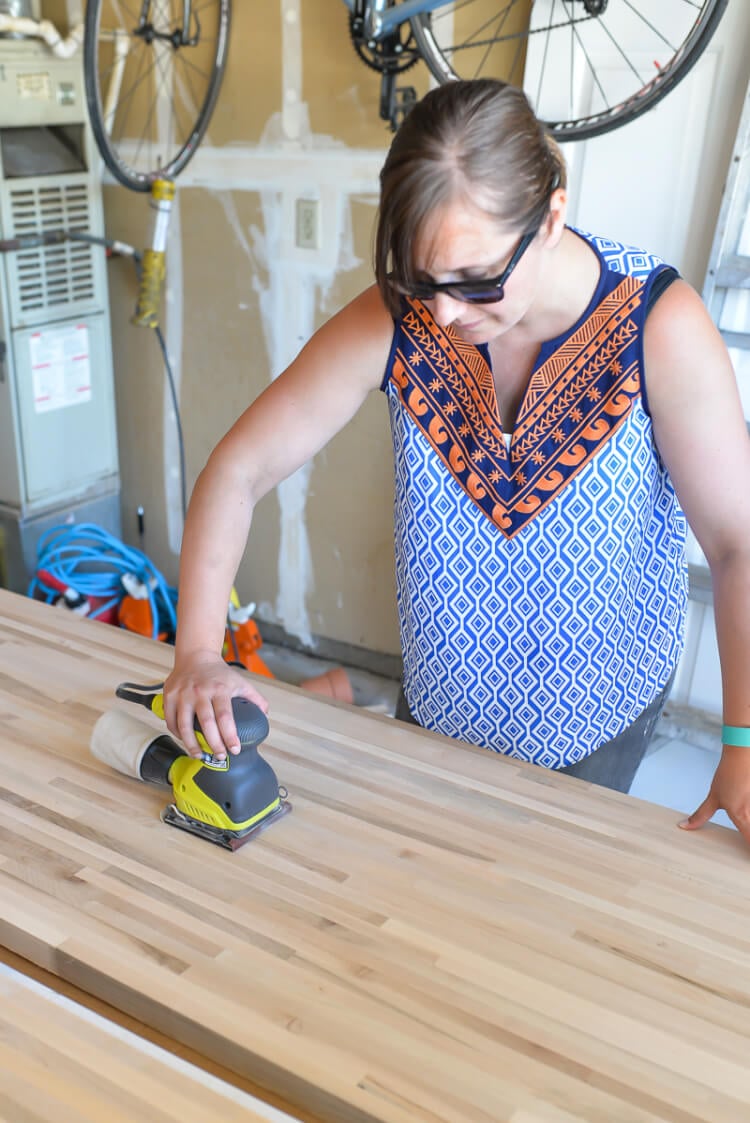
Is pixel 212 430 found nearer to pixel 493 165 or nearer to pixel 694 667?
pixel 694 667

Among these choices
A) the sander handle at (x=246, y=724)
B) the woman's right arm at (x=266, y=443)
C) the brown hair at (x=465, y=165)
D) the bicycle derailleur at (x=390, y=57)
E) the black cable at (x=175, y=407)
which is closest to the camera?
the brown hair at (x=465, y=165)

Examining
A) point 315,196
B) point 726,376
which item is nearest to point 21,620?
point 726,376

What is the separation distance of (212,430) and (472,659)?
2.25 m

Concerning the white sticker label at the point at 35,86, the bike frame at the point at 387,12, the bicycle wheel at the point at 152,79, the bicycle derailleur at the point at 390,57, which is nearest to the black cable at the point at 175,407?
the bicycle wheel at the point at 152,79

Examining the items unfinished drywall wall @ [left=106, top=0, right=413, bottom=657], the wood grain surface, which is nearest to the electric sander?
the wood grain surface

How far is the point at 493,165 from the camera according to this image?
1042 millimetres

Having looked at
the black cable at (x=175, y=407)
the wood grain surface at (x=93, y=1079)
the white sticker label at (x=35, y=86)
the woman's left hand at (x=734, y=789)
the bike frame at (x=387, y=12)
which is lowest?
the black cable at (x=175, y=407)

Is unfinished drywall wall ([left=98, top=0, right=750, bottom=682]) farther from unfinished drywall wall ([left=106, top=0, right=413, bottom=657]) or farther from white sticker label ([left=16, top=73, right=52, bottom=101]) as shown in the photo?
white sticker label ([left=16, top=73, right=52, bottom=101])

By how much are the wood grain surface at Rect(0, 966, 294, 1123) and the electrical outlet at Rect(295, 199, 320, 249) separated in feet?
8.11

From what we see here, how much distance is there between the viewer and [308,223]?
119 inches

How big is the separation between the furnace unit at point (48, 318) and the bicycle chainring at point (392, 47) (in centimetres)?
93

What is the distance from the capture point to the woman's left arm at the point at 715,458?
1.18m

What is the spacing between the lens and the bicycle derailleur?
259 centimetres

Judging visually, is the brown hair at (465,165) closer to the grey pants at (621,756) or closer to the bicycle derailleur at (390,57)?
the grey pants at (621,756)
